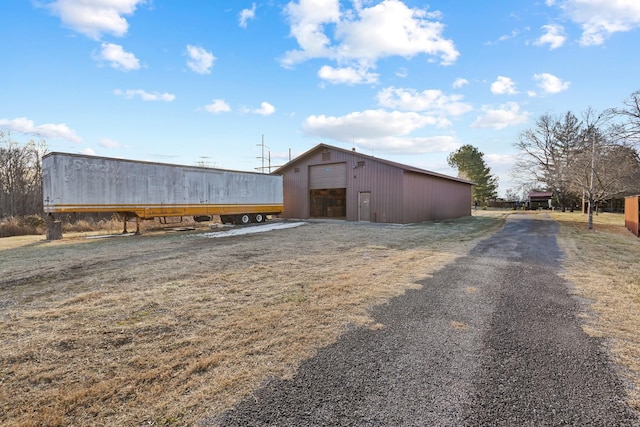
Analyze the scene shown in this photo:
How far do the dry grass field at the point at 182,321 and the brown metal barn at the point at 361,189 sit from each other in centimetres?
1089

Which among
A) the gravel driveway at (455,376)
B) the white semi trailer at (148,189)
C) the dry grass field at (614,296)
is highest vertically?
the white semi trailer at (148,189)

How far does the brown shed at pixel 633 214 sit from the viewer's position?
1422 centimetres

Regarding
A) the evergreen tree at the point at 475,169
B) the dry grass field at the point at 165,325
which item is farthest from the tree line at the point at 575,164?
the dry grass field at the point at 165,325

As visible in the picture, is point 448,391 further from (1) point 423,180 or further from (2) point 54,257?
(1) point 423,180

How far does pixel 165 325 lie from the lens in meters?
3.87

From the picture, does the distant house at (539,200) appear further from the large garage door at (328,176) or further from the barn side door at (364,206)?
the large garage door at (328,176)

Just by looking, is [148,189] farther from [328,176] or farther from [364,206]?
[364,206]

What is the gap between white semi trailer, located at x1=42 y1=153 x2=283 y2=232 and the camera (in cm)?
1211

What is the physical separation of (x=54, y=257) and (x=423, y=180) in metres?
19.0

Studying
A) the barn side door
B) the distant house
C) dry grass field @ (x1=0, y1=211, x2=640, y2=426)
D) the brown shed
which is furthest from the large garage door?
the distant house

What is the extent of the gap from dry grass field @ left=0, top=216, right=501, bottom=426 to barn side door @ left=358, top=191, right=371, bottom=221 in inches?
466

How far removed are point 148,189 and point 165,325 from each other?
1209 cm

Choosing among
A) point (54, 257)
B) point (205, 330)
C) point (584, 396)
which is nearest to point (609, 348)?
point (584, 396)

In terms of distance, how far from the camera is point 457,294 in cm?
513
